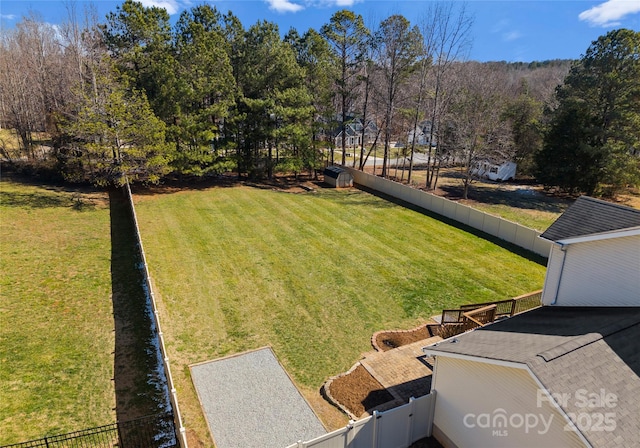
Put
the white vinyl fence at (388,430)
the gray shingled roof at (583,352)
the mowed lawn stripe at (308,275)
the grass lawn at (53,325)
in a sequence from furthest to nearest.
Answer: the mowed lawn stripe at (308,275) < the grass lawn at (53,325) < the white vinyl fence at (388,430) < the gray shingled roof at (583,352)

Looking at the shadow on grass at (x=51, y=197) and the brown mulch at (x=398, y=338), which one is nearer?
the brown mulch at (x=398, y=338)

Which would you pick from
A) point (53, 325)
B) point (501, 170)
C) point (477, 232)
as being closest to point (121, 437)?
point (53, 325)

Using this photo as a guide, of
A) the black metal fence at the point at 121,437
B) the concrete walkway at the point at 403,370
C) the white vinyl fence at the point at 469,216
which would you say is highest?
the white vinyl fence at the point at 469,216

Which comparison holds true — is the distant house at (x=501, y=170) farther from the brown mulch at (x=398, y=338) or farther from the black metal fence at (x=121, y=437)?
the black metal fence at (x=121, y=437)

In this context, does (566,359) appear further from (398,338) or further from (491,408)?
(398,338)

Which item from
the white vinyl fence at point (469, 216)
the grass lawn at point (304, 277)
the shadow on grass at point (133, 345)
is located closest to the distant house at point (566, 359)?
the grass lawn at point (304, 277)

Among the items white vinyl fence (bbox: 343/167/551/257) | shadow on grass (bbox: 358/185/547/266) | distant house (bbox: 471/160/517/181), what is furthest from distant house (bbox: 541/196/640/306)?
distant house (bbox: 471/160/517/181)

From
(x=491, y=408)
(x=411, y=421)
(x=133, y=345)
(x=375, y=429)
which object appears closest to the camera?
(x=491, y=408)
